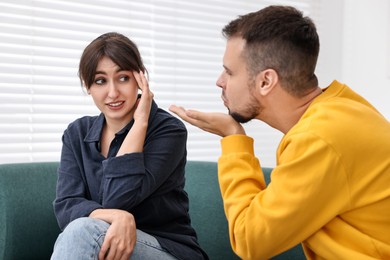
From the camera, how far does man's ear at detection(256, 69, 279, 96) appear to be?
1.37 meters

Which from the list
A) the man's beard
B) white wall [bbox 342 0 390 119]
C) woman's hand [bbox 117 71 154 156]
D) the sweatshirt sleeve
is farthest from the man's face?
white wall [bbox 342 0 390 119]

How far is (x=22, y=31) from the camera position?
7.76ft

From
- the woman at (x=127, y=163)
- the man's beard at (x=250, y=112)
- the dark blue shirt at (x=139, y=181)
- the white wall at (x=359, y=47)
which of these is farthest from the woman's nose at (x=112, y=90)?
the white wall at (x=359, y=47)

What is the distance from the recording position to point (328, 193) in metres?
1.20

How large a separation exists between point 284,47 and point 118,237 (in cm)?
64

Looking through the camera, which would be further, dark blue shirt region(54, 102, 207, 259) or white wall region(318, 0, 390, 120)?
white wall region(318, 0, 390, 120)

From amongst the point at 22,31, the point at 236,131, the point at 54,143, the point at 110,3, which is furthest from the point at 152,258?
the point at 110,3

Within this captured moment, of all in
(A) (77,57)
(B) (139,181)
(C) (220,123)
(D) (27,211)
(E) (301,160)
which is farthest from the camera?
(A) (77,57)

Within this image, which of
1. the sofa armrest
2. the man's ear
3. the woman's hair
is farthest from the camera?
the sofa armrest

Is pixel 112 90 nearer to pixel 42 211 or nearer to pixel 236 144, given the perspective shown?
pixel 236 144

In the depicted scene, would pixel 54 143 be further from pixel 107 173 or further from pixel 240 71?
pixel 240 71

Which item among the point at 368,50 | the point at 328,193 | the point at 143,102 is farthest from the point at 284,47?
the point at 368,50

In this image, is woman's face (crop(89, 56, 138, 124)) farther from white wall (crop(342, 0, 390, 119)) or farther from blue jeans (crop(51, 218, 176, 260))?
white wall (crop(342, 0, 390, 119))

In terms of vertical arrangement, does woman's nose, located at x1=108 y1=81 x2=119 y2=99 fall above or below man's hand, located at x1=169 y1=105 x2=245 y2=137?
above
